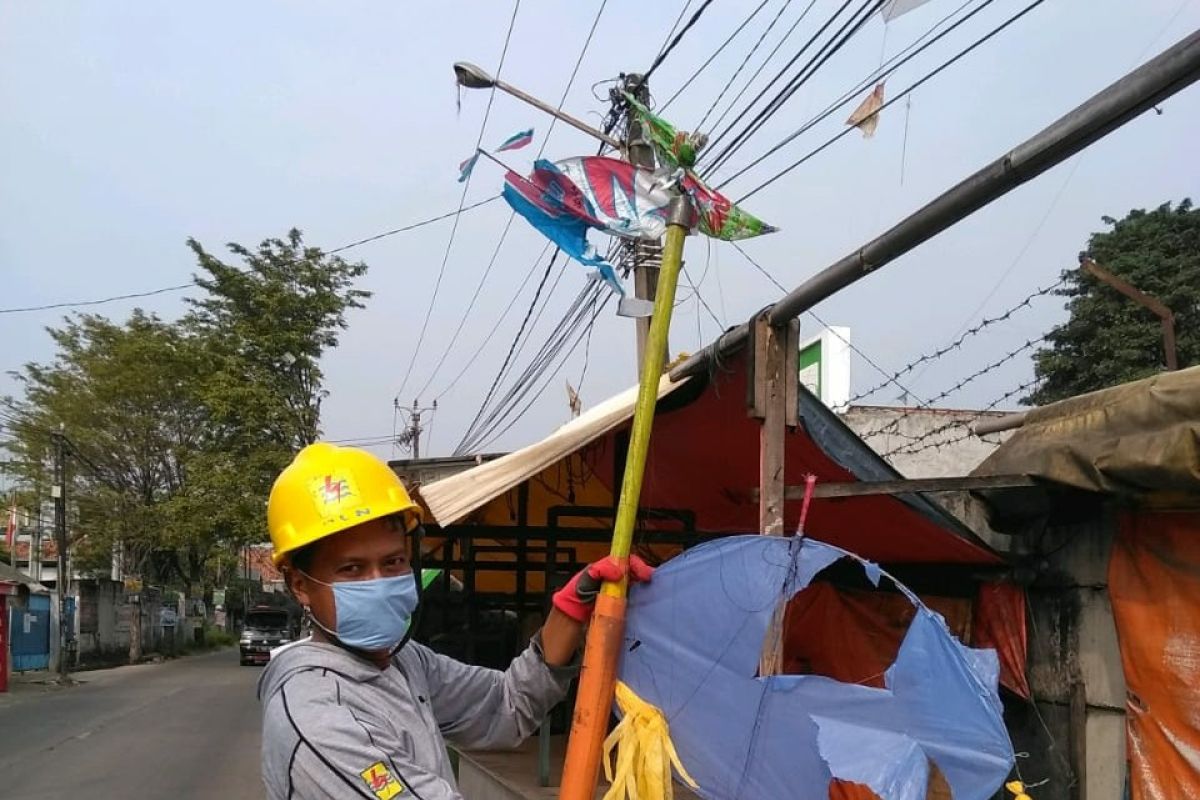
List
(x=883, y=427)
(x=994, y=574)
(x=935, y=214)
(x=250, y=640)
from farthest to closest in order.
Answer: (x=250, y=640), (x=883, y=427), (x=994, y=574), (x=935, y=214)

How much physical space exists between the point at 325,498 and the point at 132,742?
507 inches

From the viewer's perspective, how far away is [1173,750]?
14.3 ft

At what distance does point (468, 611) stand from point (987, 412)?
7497 mm

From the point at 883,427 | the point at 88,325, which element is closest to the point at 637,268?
the point at 883,427

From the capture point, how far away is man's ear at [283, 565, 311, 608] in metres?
1.91

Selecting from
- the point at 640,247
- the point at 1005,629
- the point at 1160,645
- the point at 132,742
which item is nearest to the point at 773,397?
the point at 1160,645

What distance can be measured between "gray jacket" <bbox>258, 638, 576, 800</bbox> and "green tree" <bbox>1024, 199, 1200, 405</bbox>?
45.4 feet

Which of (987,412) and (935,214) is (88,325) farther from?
(935,214)

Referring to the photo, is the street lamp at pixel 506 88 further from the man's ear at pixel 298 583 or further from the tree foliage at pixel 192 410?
the tree foliage at pixel 192 410

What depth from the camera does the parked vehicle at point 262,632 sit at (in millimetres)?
28422

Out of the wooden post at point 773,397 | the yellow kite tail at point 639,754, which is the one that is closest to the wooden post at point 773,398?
the wooden post at point 773,397

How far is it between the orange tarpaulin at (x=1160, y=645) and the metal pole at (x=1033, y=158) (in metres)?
2.32

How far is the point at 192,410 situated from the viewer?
2995 cm

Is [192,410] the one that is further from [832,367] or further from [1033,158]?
[1033,158]
